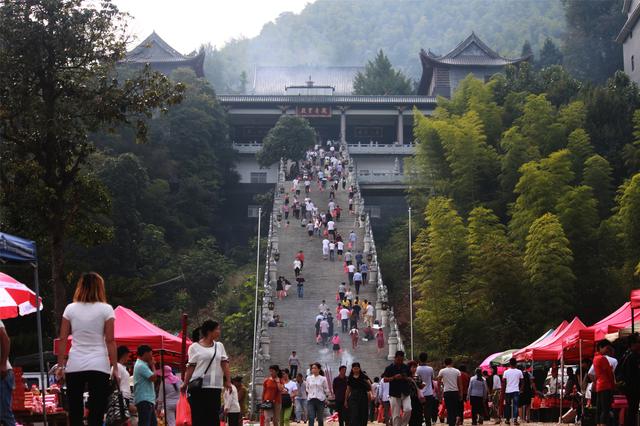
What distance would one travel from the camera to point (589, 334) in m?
18.9

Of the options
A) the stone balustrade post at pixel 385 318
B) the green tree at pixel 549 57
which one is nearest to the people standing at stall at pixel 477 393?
the stone balustrade post at pixel 385 318

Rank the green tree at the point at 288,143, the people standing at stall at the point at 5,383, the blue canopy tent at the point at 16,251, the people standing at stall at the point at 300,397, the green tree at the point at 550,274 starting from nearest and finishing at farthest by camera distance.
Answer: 1. the people standing at stall at the point at 5,383
2. the blue canopy tent at the point at 16,251
3. the people standing at stall at the point at 300,397
4. the green tree at the point at 550,274
5. the green tree at the point at 288,143

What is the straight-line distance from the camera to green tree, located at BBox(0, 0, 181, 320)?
Answer: 65.5 ft

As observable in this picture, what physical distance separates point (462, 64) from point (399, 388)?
5096 cm

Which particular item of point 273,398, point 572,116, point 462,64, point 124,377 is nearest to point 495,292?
point 572,116

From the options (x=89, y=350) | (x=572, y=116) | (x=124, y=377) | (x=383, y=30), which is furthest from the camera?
(x=383, y=30)

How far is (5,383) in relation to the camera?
33.0ft

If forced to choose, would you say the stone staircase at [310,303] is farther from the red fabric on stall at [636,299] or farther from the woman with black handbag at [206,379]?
the woman with black handbag at [206,379]

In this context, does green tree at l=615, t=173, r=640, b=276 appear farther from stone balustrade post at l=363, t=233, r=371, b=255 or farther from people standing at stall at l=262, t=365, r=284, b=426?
people standing at stall at l=262, t=365, r=284, b=426

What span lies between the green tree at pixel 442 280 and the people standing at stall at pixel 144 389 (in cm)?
2223

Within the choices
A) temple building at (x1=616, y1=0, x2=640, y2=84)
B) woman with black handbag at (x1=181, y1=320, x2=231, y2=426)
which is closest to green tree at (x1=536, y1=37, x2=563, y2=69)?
temple building at (x1=616, y1=0, x2=640, y2=84)

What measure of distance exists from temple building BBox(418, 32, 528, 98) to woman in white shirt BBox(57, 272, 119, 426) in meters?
56.0

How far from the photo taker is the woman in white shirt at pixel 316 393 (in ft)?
61.8

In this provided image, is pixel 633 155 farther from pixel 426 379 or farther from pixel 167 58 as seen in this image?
pixel 167 58
